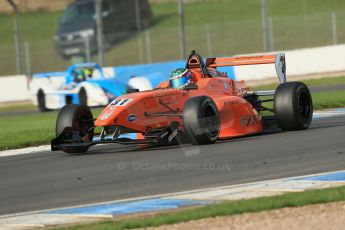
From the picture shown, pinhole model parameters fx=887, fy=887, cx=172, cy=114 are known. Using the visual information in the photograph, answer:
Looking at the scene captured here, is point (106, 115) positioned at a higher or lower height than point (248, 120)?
higher

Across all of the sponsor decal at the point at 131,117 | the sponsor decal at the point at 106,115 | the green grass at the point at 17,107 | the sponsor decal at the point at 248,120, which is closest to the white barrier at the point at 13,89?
the green grass at the point at 17,107

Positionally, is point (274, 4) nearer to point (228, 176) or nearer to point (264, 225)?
point (228, 176)

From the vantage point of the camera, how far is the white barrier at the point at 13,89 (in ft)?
110

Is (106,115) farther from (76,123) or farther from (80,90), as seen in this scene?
(80,90)

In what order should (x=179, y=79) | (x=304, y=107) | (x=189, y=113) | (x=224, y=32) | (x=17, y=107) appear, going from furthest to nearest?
(x=224, y=32)
(x=17, y=107)
(x=304, y=107)
(x=179, y=79)
(x=189, y=113)

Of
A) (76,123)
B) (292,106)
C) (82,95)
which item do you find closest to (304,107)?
(292,106)

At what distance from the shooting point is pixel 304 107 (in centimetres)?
1372

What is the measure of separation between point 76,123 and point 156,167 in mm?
2828

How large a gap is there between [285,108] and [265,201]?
5554 mm

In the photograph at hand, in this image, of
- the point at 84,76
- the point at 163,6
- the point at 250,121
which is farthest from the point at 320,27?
the point at 250,121

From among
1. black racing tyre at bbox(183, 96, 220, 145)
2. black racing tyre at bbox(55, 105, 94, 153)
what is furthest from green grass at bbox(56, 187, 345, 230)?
black racing tyre at bbox(55, 105, 94, 153)

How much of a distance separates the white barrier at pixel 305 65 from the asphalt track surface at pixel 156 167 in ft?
52.1

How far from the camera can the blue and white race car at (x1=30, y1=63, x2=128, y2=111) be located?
26.2 m

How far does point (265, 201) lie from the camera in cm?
782
